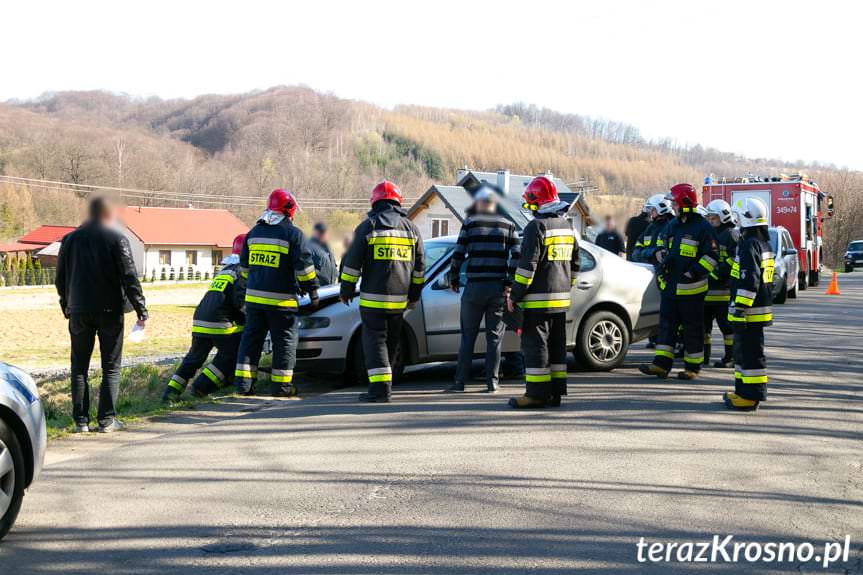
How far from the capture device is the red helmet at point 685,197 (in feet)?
32.4

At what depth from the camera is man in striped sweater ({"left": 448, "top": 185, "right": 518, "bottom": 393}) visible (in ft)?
29.2

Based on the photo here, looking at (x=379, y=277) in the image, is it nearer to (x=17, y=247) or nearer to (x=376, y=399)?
(x=376, y=399)

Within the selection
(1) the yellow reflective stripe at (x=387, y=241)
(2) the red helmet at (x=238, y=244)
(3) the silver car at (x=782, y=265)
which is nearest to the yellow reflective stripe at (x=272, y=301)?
(2) the red helmet at (x=238, y=244)

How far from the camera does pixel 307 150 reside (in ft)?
300

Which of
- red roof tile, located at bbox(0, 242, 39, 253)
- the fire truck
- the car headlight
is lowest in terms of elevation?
red roof tile, located at bbox(0, 242, 39, 253)

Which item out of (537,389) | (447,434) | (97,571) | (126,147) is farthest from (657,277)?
(126,147)

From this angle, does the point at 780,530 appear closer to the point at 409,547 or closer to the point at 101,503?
the point at 409,547

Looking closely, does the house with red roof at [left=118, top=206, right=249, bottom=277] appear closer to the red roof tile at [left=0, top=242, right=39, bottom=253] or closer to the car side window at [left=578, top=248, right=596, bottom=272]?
the red roof tile at [left=0, top=242, right=39, bottom=253]

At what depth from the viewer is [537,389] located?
26.4 feet

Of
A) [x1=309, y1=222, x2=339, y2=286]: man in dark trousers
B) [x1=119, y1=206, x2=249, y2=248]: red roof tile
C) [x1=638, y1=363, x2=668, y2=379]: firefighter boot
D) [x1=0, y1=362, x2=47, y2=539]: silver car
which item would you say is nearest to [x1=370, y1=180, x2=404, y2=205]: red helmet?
[x1=309, y1=222, x2=339, y2=286]: man in dark trousers

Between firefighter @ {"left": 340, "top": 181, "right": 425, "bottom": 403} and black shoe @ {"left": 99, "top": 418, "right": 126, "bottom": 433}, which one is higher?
firefighter @ {"left": 340, "top": 181, "right": 425, "bottom": 403}

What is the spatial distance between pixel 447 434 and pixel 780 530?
290 cm

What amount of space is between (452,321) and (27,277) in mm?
61032

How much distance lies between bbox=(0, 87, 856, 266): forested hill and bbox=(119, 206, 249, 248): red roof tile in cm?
221
